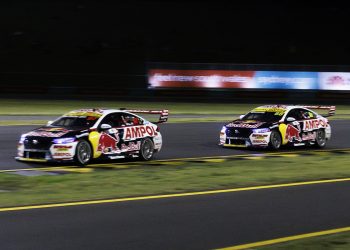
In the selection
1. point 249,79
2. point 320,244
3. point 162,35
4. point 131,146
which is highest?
point 162,35

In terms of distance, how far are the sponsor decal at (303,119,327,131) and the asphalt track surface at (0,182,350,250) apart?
922 cm

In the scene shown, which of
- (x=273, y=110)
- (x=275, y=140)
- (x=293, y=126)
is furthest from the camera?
(x=273, y=110)

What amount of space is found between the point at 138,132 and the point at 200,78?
28336 mm

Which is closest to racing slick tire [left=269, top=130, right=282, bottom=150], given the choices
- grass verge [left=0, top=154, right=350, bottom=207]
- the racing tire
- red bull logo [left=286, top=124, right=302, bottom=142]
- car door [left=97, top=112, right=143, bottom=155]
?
red bull logo [left=286, top=124, right=302, bottom=142]

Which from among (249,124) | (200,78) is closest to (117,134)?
(249,124)

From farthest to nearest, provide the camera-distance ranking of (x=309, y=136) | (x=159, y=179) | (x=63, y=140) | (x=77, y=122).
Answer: (x=309, y=136)
(x=77, y=122)
(x=63, y=140)
(x=159, y=179)

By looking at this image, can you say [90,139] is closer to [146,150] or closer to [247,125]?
[146,150]

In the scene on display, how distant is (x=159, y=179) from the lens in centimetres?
1296

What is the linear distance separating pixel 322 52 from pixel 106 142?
51653 millimetres

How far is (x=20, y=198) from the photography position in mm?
10383

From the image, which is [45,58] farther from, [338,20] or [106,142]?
[106,142]

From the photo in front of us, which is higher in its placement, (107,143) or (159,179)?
(107,143)

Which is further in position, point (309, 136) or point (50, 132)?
point (309, 136)

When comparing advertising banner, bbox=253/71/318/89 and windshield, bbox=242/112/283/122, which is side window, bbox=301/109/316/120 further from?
advertising banner, bbox=253/71/318/89
